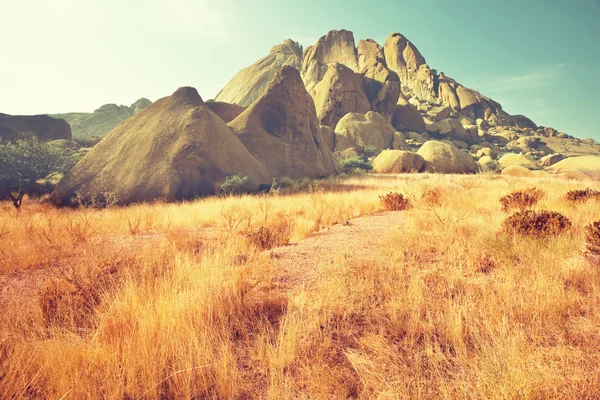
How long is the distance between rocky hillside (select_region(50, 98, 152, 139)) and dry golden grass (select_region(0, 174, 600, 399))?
84.7 m

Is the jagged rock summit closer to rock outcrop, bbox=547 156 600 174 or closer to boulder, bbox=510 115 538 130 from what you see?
boulder, bbox=510 115 538 130

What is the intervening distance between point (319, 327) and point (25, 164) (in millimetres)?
15560

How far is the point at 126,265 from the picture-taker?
150 inches

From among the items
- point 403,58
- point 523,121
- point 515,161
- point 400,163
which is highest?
point 403,58

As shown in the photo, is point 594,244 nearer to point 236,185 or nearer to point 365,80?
point 236,185

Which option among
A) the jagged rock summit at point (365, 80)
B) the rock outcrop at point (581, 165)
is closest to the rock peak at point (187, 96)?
the rock outcrop at point (581, 165)

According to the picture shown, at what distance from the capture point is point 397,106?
5966 cm

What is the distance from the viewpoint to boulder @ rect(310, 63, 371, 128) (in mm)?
49750

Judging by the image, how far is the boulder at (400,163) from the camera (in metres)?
22.2

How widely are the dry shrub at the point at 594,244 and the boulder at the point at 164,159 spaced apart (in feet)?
39.4

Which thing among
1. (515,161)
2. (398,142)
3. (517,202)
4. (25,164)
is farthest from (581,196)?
(398,142)

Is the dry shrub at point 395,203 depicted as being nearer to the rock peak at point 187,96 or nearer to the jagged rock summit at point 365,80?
the rock peak at point 187,96

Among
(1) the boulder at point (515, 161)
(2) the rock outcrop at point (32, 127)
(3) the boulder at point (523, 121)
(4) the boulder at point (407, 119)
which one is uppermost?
(3) the boulder at point (523, 121)

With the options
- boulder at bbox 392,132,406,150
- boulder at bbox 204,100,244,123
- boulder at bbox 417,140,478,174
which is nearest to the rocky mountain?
boulder at bbox 204,100,244,123
